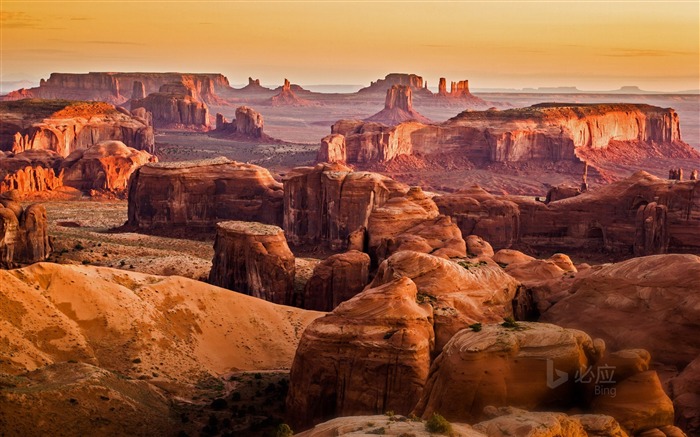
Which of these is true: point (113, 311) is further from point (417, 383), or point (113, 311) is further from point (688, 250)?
point (688, 250)

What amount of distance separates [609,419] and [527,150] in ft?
465

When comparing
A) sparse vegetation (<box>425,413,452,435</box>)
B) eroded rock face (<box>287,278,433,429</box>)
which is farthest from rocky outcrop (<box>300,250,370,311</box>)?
sparse vegetation (<box>425,413,452,435</box>)

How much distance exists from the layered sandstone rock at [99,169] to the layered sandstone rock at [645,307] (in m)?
89.8

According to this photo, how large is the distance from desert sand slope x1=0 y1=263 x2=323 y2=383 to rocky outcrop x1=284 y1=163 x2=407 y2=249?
3060 centimetres

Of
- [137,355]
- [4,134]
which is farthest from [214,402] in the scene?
[4,134]

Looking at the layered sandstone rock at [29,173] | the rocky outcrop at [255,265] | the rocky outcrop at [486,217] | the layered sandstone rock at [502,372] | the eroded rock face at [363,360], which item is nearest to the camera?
the layered sandstone rock at [502,372]

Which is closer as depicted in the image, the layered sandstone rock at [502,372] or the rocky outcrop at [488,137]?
the layered sandstone rock at [502,372]

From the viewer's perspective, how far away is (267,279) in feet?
229

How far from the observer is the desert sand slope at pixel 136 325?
48.7 meters

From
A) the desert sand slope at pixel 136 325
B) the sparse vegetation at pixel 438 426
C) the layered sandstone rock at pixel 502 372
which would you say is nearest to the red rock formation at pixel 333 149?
the desert sand slope at pixel 136 325

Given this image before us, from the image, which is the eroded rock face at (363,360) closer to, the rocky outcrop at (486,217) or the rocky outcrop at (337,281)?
the rocky outcrop at (337,281)

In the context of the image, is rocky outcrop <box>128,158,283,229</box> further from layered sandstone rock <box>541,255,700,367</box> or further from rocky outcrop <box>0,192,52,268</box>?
layered sandstone rock <box>541,255,700,367</box>

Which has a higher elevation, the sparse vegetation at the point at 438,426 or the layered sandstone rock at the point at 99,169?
the sparse vegetation at the point at 438,426

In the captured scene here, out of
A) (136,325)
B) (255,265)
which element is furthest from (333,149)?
(136,325)
